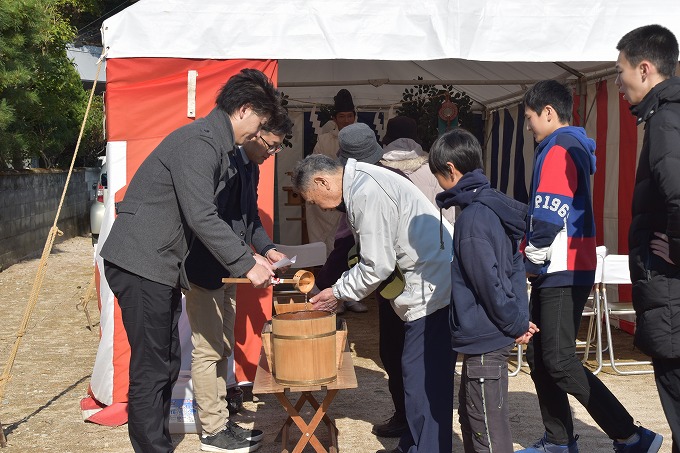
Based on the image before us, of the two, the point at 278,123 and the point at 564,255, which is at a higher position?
the point at 278,123

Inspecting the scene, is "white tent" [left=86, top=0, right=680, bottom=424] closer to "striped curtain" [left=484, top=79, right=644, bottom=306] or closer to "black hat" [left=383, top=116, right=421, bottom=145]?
"black hat" [left=383, top=116, right=421, bottom=145]

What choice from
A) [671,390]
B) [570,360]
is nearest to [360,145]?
[570,360]

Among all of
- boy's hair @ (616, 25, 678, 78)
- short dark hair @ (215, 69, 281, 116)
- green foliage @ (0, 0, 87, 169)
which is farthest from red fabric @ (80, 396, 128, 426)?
green foliage @ (0, 0, 87, 169)

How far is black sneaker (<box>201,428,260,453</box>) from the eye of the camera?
3.91m

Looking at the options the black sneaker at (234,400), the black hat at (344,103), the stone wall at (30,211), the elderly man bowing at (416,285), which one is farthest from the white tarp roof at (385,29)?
the stone wall at (30,211)

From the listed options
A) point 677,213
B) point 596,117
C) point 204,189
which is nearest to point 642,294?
point 677,213

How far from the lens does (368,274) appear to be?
314cm

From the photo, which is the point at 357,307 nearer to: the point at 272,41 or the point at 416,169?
the point at 416,169

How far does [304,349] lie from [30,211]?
10829 millimetres

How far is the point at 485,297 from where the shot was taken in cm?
278

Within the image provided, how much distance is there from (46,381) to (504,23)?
380 cm

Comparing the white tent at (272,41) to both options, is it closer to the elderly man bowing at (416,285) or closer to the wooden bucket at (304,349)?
the elderly man bowing at (416,285)

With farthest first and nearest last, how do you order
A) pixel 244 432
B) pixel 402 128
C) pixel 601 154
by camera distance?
pixel 601 154
pixel 402 128
pixel 244 432

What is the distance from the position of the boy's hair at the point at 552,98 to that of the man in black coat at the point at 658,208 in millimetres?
634
